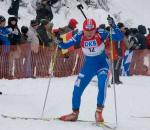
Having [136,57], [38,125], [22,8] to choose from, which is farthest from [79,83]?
[22,8]

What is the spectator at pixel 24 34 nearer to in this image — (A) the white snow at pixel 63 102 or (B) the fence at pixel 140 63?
(A) the white snow at pixel 63 102

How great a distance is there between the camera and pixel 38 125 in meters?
8.99

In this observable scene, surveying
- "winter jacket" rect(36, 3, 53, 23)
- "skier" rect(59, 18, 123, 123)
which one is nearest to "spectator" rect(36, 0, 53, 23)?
"winter jacket" rect(36, 3, 53, 23)

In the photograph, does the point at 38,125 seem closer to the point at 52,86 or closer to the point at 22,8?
the point at 52,86

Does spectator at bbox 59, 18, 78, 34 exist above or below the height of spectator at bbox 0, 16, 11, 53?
above

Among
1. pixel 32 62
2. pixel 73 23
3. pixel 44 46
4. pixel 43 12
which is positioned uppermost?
pixel 43 12

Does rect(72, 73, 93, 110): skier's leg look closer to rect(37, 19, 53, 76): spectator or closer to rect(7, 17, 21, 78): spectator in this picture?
rect(7, 17, 21, 78): spectator

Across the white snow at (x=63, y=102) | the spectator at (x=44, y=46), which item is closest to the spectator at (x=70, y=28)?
the spectator at (x=44, y=46)

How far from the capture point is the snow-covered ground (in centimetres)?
924

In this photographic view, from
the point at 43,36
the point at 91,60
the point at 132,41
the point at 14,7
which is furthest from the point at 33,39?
the point at 91,60

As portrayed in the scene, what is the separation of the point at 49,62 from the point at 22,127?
7.25 meters

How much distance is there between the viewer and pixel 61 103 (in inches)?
480

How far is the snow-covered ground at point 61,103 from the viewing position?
9.24 m

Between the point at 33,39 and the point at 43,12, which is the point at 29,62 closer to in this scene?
the point at 33,39
